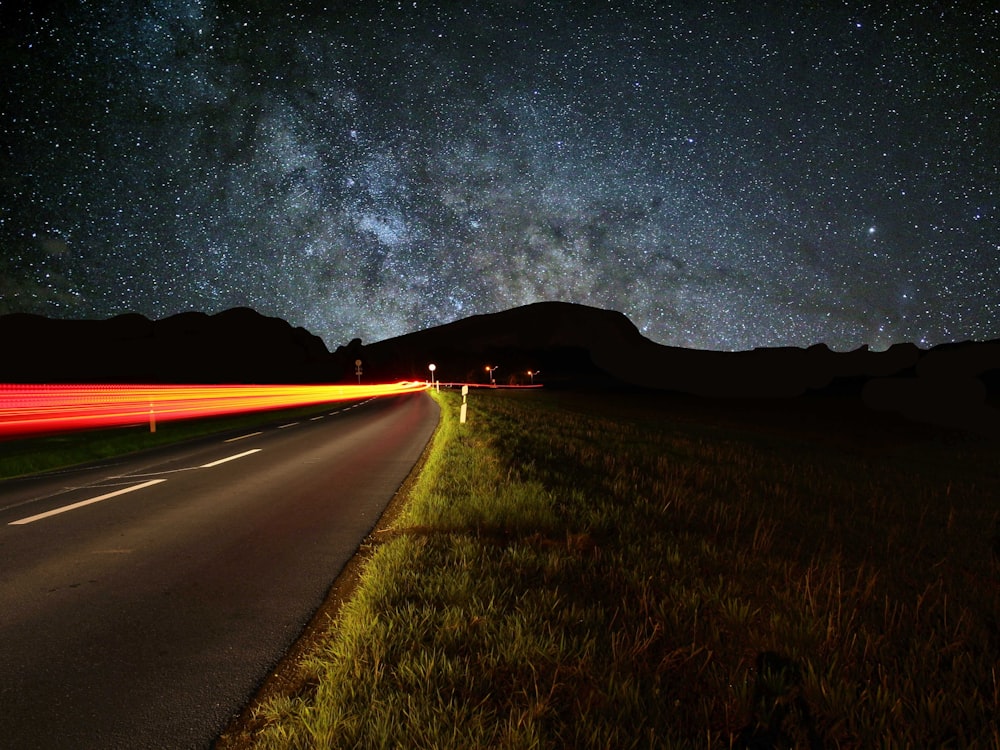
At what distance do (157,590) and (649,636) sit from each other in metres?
3.78

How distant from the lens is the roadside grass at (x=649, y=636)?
212 centimetres

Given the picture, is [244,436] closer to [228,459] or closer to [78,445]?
[78,445]

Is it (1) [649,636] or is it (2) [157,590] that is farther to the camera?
(2) [157,590]

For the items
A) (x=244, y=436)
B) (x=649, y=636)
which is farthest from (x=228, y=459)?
(x=649, y=636)

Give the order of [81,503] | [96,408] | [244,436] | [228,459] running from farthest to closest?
[96,408]
[244,436]
[228,459]
[81,503]

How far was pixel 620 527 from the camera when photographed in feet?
16.5

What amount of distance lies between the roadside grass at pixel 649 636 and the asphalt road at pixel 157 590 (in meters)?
0.49

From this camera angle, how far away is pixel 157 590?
3902 millimetres

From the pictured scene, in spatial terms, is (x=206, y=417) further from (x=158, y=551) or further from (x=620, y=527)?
(x=620, y=527)

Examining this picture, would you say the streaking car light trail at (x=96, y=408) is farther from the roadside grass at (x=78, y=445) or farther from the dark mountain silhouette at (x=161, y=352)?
the dark mountain silhouette at (x=161, y=352)

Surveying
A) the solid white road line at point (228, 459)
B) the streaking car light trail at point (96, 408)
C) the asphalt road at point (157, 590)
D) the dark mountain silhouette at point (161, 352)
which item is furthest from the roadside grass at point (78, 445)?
the dark mountain silhouette at point (161, 352)

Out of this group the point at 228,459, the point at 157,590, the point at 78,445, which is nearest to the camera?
the point at 157,590

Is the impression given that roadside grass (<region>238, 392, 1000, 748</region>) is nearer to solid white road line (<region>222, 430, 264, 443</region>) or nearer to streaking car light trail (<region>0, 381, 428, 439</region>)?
solid white road line (<region>222, 430, 264, 443</region>)

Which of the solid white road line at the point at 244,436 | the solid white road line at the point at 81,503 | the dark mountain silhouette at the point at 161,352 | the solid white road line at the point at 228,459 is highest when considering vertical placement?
the dark mountain silhouette at the point at 161,352
